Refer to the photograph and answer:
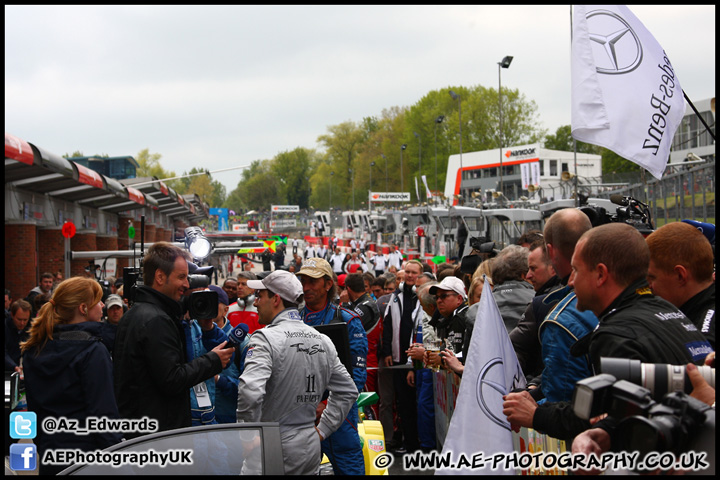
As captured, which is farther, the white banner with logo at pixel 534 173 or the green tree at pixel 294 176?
the green tree at pixel 294 176

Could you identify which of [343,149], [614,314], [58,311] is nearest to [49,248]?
[58,311]

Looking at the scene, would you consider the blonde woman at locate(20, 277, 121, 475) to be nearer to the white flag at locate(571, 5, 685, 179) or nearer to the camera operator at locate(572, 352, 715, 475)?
the camera operator at locate(572, 352, 715, 475)

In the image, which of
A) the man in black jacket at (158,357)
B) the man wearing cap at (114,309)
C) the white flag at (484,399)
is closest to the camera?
the white flag at (484,399)

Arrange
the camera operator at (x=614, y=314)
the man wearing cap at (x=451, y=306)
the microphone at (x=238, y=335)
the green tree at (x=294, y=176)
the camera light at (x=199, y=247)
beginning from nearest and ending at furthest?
the camera operator at (x=614, y=314), the microphone at (x=238, y=335), the camera light at (x=199, y=247), the man wearing cap at (x=451, y=306), the green tree at (x=294, y=176)

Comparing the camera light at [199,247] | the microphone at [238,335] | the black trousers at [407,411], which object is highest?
the camera light at [199,247]

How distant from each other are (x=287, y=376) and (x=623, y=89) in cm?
424

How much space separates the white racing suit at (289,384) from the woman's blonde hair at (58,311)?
1.25 metres

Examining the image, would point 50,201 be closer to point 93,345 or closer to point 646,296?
point 93,345

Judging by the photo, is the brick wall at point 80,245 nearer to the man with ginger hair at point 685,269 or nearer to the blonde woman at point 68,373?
the blonde woman at point 68,373

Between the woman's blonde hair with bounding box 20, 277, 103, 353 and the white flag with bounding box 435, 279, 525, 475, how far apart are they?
2.47m

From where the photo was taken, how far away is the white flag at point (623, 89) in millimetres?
6539

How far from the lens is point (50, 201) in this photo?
19.5 metres

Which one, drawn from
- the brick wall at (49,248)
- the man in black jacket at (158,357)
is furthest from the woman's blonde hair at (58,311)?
the brick wall at (49,248)

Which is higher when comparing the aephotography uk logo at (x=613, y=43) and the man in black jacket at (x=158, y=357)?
the aephotography uk logo at (x=613, y=43)
